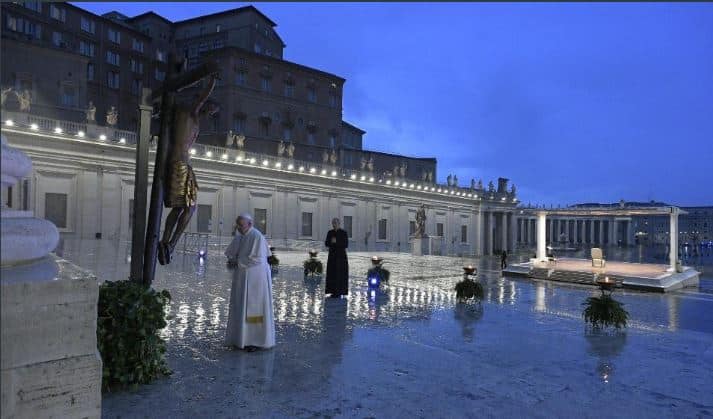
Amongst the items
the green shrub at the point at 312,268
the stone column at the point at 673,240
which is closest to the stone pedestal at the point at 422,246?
the stone column at the point at 673,240

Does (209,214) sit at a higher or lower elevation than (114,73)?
lower

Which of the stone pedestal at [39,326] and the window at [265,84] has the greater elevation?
the window at [265,84]

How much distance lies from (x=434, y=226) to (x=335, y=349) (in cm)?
5282

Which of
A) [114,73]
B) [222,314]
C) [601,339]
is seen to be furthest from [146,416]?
[114,73]

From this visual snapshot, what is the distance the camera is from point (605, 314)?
9.24 metres

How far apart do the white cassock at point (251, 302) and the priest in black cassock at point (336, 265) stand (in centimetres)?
536

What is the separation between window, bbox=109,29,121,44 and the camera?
166 ft

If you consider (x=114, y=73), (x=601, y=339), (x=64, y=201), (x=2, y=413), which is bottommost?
(x=601, y=339)

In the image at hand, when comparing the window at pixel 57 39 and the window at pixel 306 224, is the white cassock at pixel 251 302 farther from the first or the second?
the window at pixel 57 39

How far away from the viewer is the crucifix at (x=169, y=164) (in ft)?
18.9

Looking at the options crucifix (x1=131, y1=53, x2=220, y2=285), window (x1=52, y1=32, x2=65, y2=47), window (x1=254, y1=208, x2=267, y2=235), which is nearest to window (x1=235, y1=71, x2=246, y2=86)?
window (x1=52, y1=32, x2=65, y2=47)

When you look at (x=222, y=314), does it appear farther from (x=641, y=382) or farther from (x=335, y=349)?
(x=641, y=382)

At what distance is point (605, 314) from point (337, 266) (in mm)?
6042

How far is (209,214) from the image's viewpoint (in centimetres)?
3822
